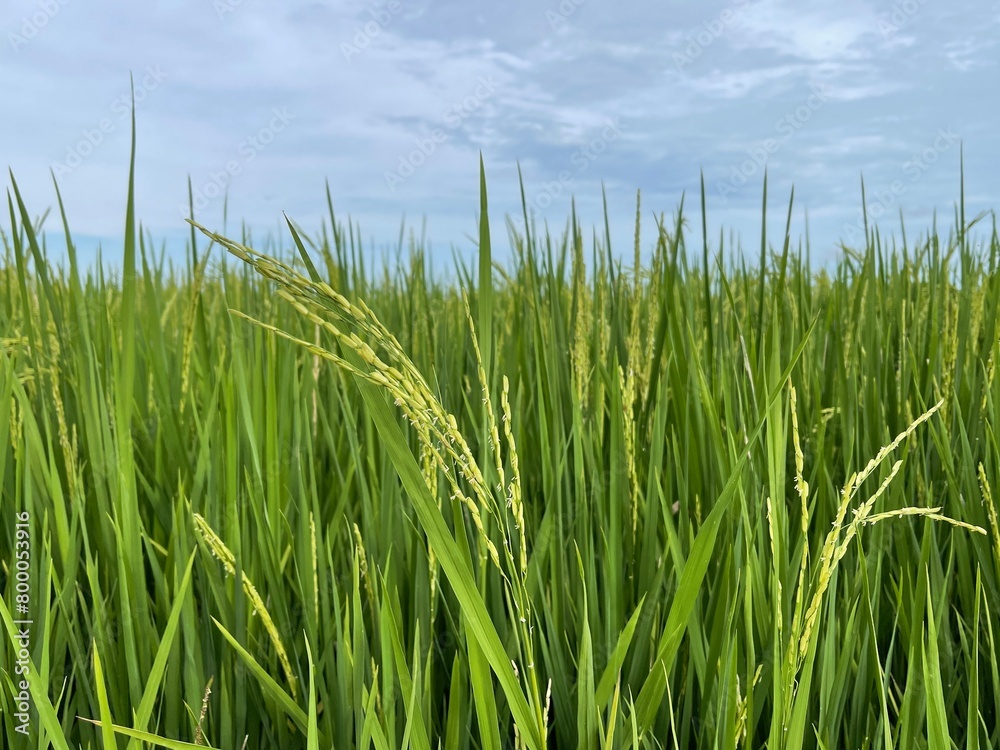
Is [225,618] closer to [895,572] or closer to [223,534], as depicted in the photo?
[223,534]

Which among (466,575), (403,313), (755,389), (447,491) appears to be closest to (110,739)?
(466,575)

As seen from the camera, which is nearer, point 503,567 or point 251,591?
point 251,591

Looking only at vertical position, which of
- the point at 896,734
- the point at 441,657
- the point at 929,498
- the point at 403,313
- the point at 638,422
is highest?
the point at 403,313

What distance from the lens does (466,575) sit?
544 millimetres

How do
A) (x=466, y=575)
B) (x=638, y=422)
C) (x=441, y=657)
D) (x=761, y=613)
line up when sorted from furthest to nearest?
(x=638, y=422) < (x=441, y=657) < (x=761, y=613) < (x=466, y=575)

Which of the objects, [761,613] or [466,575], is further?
[761,613]

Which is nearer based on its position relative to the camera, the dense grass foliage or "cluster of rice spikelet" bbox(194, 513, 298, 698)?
the dense grass foliage

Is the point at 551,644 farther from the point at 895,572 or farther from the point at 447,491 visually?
the point at 895,572

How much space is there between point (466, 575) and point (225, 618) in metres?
0.59

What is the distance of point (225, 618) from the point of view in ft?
3.22

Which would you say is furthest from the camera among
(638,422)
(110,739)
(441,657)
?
(638,422)

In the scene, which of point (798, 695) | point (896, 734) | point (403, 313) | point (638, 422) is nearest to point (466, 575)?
point (798, 695)

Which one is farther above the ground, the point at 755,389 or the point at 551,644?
the point at 755,389

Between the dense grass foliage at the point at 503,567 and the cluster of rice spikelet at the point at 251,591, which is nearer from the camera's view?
the dense grass foliage at the point at 503,567
